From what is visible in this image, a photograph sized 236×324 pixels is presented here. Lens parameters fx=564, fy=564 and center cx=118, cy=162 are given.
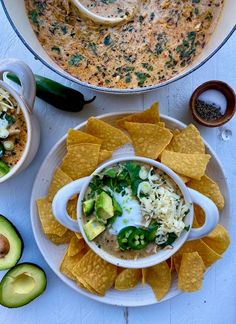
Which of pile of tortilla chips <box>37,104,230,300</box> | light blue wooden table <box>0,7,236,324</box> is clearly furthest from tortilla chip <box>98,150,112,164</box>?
light blue wooden table <box>0,7,236,324</box>

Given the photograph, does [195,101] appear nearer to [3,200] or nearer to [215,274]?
[215,274]

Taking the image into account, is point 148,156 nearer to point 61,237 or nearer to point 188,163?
point 188,163

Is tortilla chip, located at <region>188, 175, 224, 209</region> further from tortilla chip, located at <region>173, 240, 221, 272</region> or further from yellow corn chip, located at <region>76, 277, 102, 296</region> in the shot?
yellow corn chip, located at <region>76, 277, 102, 296</region>

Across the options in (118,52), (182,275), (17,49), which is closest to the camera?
(118,52)

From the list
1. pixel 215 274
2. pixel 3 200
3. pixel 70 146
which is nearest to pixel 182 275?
pixel 215 274

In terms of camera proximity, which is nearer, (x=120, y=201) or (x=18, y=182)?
(x=120, y=201)
